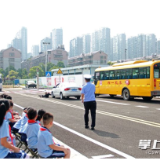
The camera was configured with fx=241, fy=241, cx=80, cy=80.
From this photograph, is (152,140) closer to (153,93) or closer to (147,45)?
(153,93)

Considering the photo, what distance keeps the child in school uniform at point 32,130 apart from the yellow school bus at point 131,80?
13.5m

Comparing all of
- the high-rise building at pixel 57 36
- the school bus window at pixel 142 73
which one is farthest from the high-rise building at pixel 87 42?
the school bus window at pixel 142 73

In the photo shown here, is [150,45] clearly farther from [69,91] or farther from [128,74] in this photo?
[69,91]

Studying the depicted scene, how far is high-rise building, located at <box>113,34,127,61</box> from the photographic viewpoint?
128250 mm

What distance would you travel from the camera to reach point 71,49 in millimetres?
170125

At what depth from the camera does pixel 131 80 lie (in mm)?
18922

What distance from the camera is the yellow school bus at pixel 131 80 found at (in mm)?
16969

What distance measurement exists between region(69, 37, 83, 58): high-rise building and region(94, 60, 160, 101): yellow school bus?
447 feet

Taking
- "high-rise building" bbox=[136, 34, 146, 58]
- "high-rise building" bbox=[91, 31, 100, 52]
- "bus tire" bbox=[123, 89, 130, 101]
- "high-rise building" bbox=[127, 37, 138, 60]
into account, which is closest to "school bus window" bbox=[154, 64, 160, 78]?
"bus tire" bbox=[123, 89, 130, 101]

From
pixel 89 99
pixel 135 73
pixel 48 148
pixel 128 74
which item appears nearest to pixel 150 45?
pixel 128 74

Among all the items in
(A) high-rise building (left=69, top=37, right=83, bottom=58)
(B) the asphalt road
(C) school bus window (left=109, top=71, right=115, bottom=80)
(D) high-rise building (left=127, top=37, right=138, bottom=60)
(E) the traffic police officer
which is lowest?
(B) the asphalt road

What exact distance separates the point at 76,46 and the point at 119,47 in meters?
38.7

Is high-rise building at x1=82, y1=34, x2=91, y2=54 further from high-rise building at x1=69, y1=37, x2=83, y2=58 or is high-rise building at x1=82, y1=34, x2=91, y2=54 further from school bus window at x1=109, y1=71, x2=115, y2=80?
school bus window at x1=109, y1=71, x2=115, y2=80

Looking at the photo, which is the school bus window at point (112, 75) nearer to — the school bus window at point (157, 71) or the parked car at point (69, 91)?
the parked car at point (69, 91)
